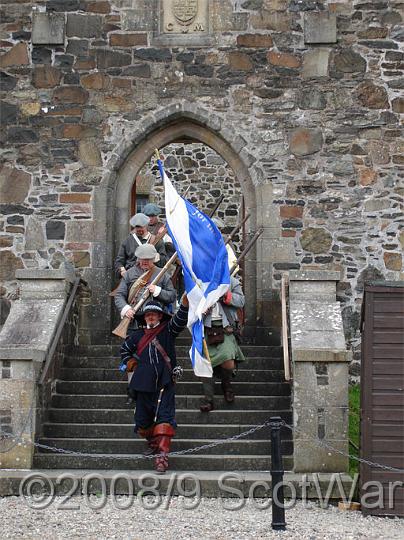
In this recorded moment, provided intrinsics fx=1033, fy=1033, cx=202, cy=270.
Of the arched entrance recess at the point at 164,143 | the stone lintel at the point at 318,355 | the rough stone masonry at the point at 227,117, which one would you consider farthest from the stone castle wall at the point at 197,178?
the stone lintel at the point at 318,355

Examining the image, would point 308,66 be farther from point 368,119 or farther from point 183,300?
point 183,300

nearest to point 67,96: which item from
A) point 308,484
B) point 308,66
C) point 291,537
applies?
point 308,66

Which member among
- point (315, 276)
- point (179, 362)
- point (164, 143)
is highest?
point (164, 143)

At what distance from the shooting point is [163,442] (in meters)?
9.55

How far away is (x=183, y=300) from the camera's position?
9.82m

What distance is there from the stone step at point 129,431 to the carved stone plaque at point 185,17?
19.3 ft

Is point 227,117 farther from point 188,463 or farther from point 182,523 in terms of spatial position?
point 182,523

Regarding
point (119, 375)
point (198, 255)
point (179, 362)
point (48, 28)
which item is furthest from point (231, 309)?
point (48, 28)

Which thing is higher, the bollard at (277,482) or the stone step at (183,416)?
the stone step at (183,416)

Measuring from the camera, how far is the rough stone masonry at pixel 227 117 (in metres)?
13.6

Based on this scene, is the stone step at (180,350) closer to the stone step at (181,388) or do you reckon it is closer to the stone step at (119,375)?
the stone step at (119,375)

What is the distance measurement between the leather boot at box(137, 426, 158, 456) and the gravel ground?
69 centimetres

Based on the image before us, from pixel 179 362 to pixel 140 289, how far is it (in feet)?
5.87

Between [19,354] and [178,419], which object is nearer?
[19,354]
